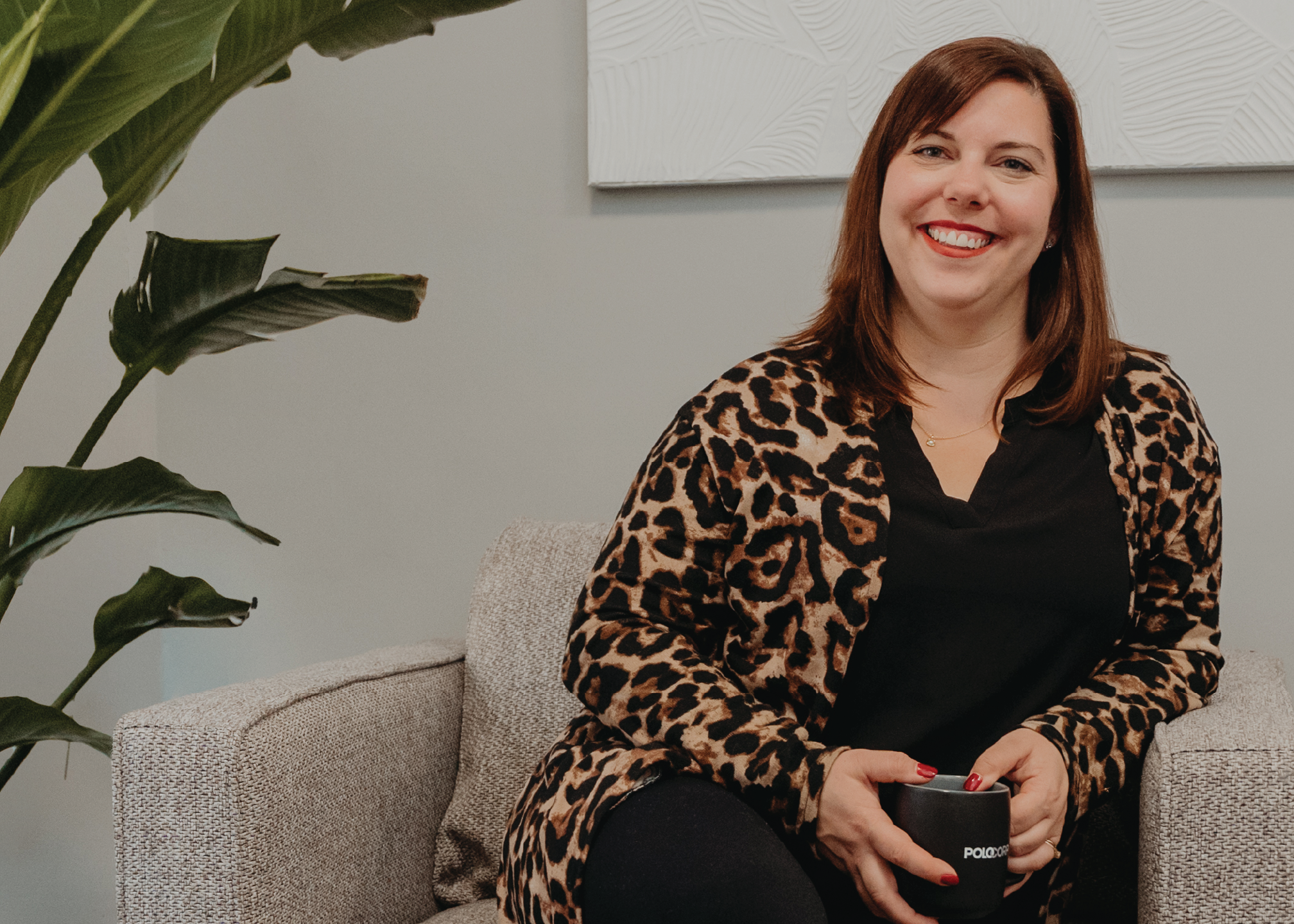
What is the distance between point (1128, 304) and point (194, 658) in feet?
5.19

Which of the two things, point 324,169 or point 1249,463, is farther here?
point 324,169

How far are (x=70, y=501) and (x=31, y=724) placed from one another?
0.24m

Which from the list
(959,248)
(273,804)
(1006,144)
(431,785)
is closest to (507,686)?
(431,785)

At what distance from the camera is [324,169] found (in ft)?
6.04

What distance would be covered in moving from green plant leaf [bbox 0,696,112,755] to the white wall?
609 millimetres

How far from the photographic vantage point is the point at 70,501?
1024 mm

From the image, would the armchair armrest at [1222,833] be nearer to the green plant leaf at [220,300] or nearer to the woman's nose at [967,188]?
the woman's nose at [967,188]

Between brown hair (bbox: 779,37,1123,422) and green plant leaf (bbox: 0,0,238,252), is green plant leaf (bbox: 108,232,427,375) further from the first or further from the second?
brown hair (bbox: 779,37,1123,422)

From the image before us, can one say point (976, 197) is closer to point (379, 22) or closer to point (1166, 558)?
point (1166, 558)

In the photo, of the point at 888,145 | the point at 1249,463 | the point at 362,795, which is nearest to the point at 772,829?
the point at 362,795

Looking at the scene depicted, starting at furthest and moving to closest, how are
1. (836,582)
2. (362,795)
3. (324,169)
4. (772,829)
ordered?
(324,169) → (362,795) → (836,582) → (772,829)

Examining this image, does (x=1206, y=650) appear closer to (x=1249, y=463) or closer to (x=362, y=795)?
(x=1249, y=463)

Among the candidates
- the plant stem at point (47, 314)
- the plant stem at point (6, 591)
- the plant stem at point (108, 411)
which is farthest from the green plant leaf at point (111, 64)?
the plant stem at point (6, 591)

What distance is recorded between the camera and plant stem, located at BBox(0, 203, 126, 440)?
1.04 m
